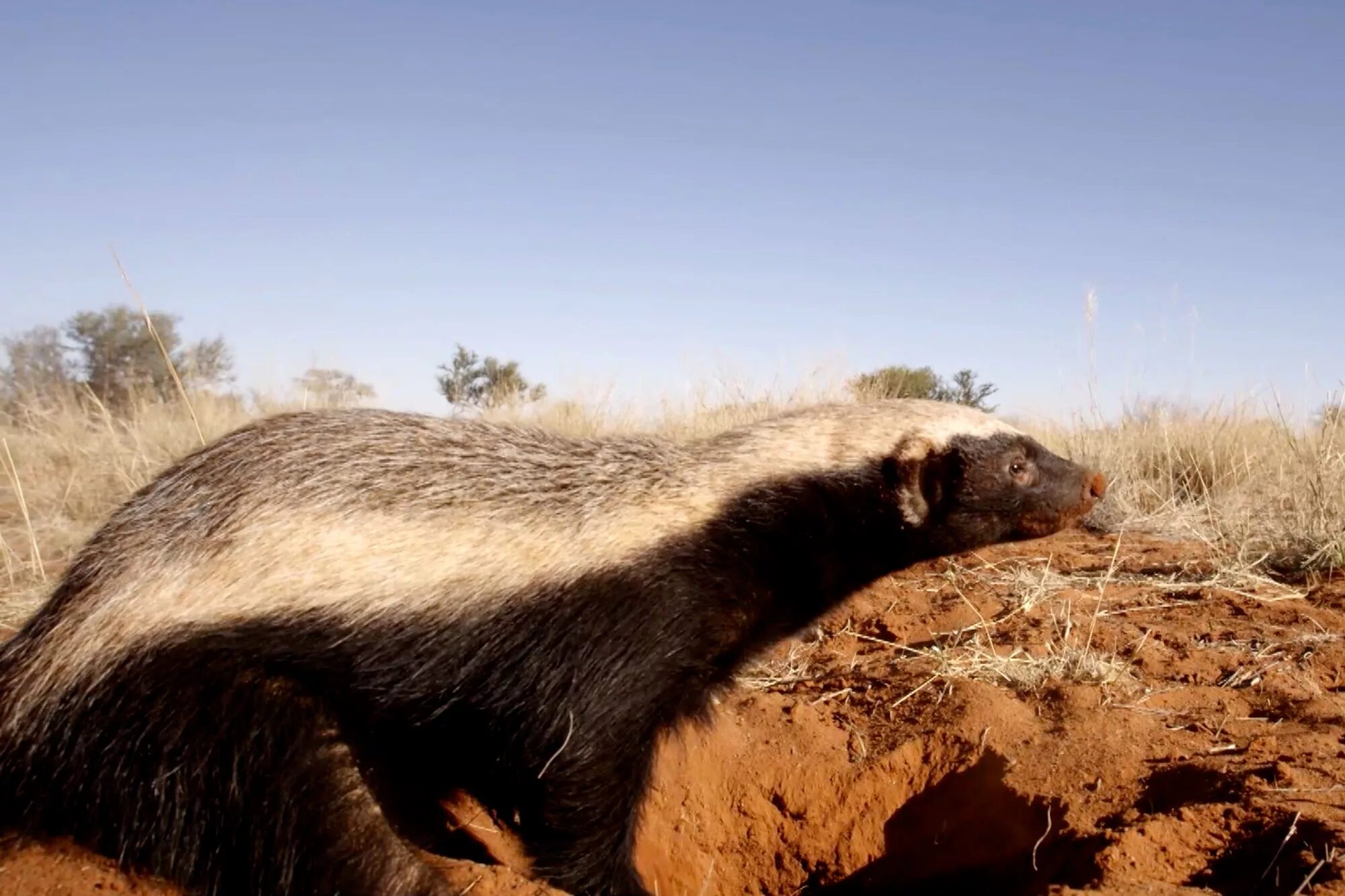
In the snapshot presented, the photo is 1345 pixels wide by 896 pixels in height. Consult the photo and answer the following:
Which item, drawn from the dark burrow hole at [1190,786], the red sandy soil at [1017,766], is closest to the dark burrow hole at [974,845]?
the red sandy soil at [1017,766]

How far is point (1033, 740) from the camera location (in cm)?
392

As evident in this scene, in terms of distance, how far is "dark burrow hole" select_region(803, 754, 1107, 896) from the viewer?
130 inches

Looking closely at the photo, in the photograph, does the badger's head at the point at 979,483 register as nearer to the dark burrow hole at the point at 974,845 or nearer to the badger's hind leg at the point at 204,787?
the dark burrow hole at the point at 974,845

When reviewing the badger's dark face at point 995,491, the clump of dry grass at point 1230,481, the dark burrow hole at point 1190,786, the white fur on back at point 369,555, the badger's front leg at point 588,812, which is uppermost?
the white fur on back at point 369,555

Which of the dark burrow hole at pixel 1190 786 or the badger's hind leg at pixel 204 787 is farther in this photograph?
the dark burrow hole at pixel 1190 786

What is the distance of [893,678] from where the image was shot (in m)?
4.81

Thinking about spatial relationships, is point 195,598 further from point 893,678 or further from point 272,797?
point 893,678

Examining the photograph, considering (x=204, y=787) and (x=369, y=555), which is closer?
(x=204, y=787)

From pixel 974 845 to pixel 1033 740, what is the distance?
52cm

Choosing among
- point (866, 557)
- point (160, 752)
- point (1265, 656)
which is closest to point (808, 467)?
point (866, 557)

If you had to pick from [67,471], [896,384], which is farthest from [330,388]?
[896,384]

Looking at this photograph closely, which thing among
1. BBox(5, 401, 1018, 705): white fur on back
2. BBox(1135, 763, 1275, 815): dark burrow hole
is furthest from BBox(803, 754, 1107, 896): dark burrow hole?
BBox(5, 401, 1018, 705): white fur on back

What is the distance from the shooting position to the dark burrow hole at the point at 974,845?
330 centimetres

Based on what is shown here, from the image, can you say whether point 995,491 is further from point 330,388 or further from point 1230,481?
Answer: point 330,388
